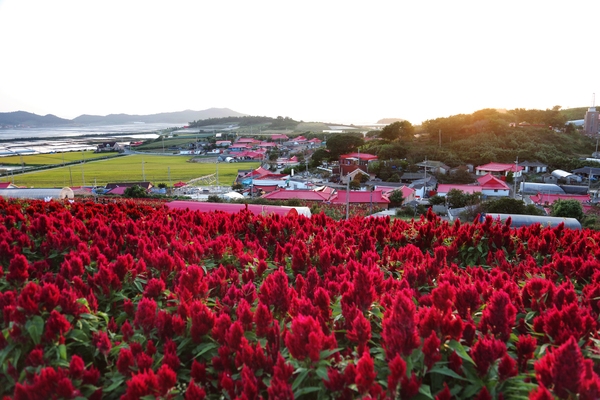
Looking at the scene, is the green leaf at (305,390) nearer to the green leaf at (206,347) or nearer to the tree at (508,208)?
the green leaf at (206,347)

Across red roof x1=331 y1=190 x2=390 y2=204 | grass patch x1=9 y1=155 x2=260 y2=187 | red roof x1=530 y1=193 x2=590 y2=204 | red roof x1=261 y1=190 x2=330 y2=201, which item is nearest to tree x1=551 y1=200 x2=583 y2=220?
red roof x1=530 y1=193 x2=590 y2=204

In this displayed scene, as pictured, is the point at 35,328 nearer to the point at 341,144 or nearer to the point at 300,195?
the point at 300,195

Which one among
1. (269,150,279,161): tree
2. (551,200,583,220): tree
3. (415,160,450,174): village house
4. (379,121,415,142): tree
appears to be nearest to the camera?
(551,200,583,220): tree

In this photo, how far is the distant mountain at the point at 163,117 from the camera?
531 feet

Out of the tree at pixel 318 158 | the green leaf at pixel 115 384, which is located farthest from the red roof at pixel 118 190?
the green leaf at pixel 115 384

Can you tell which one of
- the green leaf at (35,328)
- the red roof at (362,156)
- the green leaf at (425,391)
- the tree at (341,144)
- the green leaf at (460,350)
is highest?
the green leaf at (35,328)

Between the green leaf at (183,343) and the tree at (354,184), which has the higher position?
the green leaf at (183,343)

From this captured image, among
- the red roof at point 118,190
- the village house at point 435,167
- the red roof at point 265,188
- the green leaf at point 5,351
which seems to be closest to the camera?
the green leaf at point 5,351

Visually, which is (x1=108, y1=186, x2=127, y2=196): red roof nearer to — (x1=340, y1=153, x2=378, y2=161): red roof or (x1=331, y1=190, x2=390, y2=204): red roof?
(x1=331, y1=190, x2=390, y2=204): red roof

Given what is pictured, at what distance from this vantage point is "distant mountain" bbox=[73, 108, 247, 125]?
161750 mm

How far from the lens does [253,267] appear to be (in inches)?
102

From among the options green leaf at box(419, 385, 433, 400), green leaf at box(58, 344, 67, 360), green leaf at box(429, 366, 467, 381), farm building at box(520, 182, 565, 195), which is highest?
green leaf at box(58, 344, 67, 360)

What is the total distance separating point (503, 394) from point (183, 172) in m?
37.7

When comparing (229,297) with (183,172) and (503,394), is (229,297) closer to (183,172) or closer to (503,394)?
(503,394)
